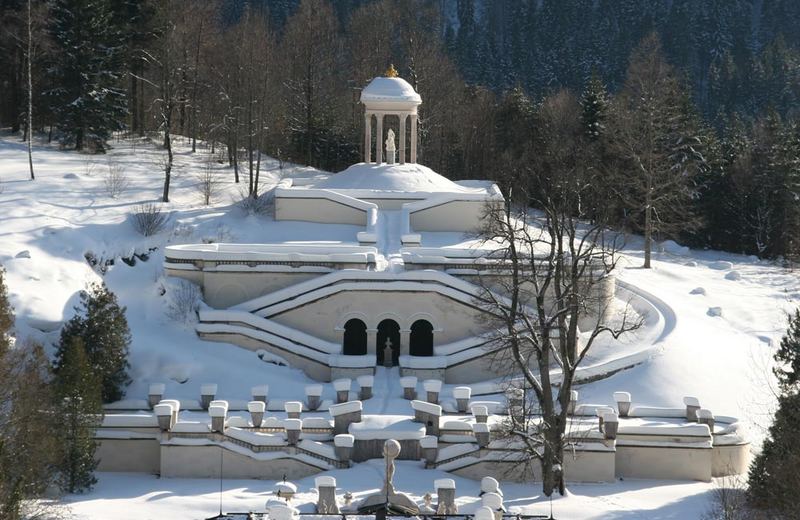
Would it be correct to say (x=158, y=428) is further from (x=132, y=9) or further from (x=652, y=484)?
(x=132, y=9)

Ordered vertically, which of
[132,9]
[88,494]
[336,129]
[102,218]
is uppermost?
[132,9]

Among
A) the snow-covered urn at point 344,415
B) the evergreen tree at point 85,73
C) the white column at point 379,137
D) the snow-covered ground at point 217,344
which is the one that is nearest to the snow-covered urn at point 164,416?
the snow-covered ground at point 217,344

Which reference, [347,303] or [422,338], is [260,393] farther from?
[422,338]

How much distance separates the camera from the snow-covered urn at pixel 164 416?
100 feet

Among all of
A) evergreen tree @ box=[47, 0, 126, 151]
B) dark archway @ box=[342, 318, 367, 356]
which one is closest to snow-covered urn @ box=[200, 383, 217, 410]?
dark archway @ box=[342, 318, 367, 356]

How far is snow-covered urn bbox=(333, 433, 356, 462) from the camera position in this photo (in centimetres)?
3000

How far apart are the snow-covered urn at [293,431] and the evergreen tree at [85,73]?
25526 mm

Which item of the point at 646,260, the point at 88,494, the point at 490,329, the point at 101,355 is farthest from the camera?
the point at 646,260

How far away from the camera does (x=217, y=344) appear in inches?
1463

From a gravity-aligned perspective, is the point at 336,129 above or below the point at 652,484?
above

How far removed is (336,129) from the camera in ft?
214

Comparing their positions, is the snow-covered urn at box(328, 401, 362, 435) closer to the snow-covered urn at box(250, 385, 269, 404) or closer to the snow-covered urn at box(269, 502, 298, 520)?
the snow-covered urn at box(250, 385, 269, 404)

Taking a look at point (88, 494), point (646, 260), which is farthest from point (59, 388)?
point (646, 260)

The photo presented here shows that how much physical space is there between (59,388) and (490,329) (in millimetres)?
12953
